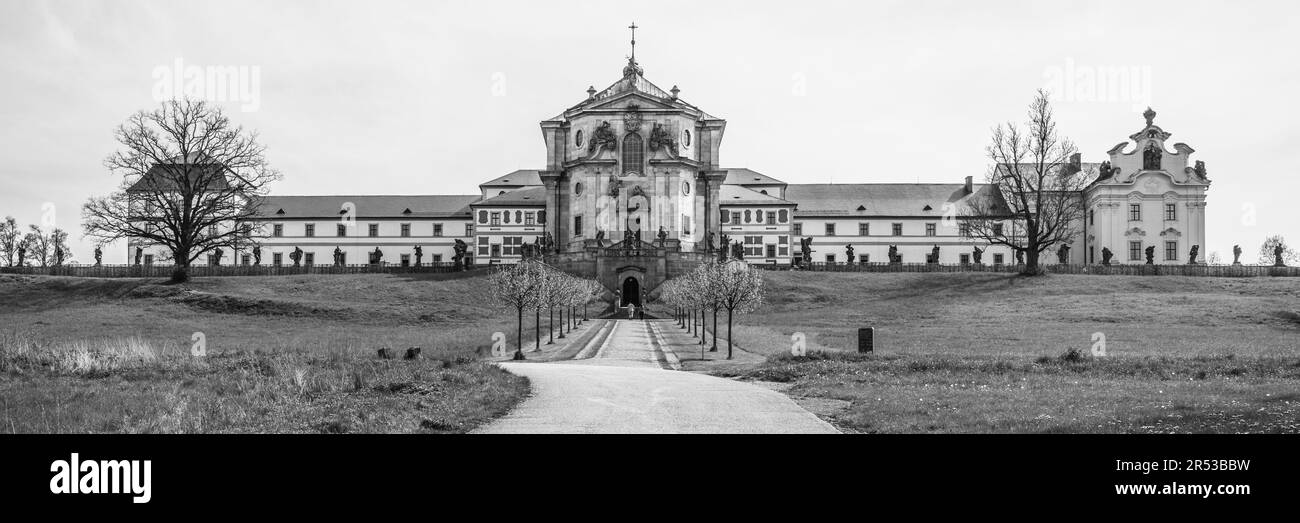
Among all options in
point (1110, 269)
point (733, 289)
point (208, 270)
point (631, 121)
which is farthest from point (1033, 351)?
point (208, 270)

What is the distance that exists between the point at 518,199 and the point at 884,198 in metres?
38.0

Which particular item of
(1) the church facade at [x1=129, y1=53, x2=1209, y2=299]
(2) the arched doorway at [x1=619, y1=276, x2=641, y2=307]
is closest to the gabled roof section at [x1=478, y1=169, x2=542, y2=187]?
(1) the church facade at [x1=129, y1=53, x2=1209, y2=299]

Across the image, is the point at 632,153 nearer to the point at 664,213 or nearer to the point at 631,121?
the point at 631,121

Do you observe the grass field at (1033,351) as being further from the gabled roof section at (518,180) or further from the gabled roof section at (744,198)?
the gabled roof section at (518,180)

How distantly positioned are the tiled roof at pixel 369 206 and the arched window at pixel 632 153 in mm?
24227

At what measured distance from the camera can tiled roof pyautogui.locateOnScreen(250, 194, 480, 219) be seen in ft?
348

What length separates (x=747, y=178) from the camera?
115250mm

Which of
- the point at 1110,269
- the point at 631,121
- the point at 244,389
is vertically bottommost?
the point at 244,389

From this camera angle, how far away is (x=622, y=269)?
77.4 m

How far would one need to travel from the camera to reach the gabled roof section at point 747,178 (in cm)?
11281

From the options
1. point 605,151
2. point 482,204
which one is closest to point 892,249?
point 605,151
